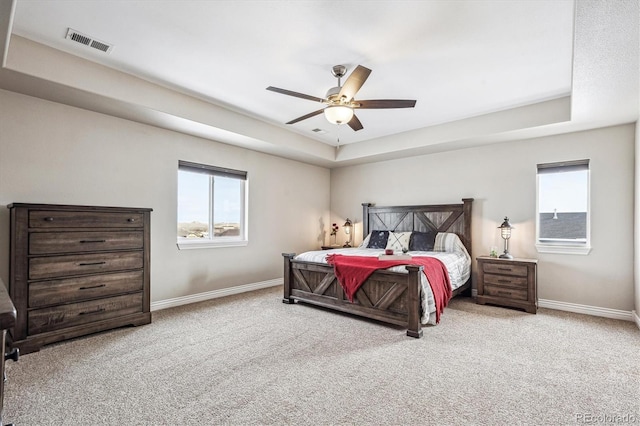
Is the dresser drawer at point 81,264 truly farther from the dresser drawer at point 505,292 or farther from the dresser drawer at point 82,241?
the dresser drawer at point 505,292

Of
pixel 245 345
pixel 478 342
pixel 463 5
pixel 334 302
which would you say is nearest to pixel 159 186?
pixel 245 345

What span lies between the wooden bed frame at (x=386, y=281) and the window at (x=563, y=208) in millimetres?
965

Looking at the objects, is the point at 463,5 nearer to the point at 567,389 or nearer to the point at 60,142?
the point at 567,389

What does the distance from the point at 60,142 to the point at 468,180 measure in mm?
5512

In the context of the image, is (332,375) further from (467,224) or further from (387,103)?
(467,224)

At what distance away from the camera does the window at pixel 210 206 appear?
15.5 feet

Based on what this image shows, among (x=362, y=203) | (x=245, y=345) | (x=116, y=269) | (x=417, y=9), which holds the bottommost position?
(x=245, y=345)

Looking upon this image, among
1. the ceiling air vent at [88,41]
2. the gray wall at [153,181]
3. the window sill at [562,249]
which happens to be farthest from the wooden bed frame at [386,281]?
the ceiling air vent at [88,41]

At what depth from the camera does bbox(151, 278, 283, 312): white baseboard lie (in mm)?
4332

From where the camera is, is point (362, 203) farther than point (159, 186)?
Yes

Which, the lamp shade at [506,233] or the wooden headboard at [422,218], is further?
the wooden headboard at [422,218]

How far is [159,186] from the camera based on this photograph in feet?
14.3

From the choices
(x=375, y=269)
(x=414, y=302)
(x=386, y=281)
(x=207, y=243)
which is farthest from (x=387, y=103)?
(x=207, y=243)

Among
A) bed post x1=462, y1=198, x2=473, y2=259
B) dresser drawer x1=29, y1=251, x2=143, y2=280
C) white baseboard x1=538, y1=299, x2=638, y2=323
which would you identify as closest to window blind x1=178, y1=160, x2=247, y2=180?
dresser drawer x1=29, y1=251, x2=143, y2=280
